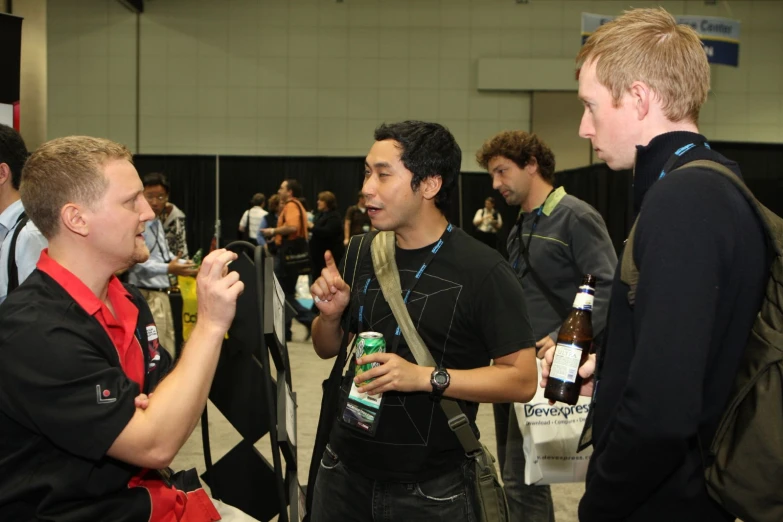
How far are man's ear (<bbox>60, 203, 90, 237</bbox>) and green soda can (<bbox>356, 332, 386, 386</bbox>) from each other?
2.27 feet

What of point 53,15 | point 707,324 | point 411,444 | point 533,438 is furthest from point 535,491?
point 53,15

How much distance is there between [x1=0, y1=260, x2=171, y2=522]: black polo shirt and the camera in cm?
138

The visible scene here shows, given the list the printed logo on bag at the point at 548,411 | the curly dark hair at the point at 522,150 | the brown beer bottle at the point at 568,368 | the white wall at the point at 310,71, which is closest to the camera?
the brown beer bottle at the point at 568,368

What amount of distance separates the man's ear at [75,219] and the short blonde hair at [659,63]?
110 centimetres

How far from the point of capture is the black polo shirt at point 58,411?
1.38 meters

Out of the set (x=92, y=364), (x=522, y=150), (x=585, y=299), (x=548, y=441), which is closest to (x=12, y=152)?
Result: (x=92, y=364)

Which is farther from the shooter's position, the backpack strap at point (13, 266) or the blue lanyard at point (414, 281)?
the backpack strap at point (13, 266)

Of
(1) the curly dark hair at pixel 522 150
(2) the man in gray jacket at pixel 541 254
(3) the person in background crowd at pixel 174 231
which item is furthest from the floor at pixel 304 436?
(1) the curly dark hair at pixel 522 150

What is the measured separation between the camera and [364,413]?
6.52ft

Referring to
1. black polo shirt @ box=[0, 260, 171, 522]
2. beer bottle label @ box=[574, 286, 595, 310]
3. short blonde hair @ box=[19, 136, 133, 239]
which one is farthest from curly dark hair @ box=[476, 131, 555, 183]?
black polo shirt @ box=[0, 260, 171, 522]

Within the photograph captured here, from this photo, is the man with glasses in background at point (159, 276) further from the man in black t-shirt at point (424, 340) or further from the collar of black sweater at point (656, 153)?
the collar of black sweater at point (656, 153)

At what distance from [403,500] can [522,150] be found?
1.83 m

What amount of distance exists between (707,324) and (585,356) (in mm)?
661

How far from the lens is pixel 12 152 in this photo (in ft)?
9.35
